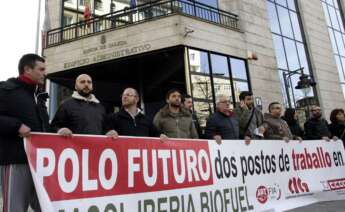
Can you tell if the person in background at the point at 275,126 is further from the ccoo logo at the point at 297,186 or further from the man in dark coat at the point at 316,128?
the man in dark coat at the point at 316,128

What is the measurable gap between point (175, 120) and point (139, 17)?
9122 mm

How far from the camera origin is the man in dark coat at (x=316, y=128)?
7742 mm

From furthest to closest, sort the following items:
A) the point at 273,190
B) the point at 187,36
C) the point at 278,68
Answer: the point at 278,68, the point at 187,36, the point at 273,190

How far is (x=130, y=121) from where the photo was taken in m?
4.67

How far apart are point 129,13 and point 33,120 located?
11.2 m

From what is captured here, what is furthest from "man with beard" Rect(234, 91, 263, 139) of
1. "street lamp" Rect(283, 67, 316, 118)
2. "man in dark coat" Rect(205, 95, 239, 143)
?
"street lamp" Rect(283, 67, 316, 118)

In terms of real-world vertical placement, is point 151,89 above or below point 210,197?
above

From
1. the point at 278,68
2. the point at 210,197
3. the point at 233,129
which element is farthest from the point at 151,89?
the point at 210,197

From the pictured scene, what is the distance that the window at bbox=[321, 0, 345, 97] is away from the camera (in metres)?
21.1

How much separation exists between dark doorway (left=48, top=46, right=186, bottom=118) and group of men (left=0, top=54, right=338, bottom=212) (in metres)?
6.76

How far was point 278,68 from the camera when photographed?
1638 centimetres

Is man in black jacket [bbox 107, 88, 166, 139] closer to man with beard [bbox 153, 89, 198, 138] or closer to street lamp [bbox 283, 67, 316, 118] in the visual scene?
man with beard [bbox 153, 89, 198, 138]

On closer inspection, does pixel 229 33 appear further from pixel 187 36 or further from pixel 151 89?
pixel 151 89

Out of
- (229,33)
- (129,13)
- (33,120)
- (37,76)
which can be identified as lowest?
(33,120)
